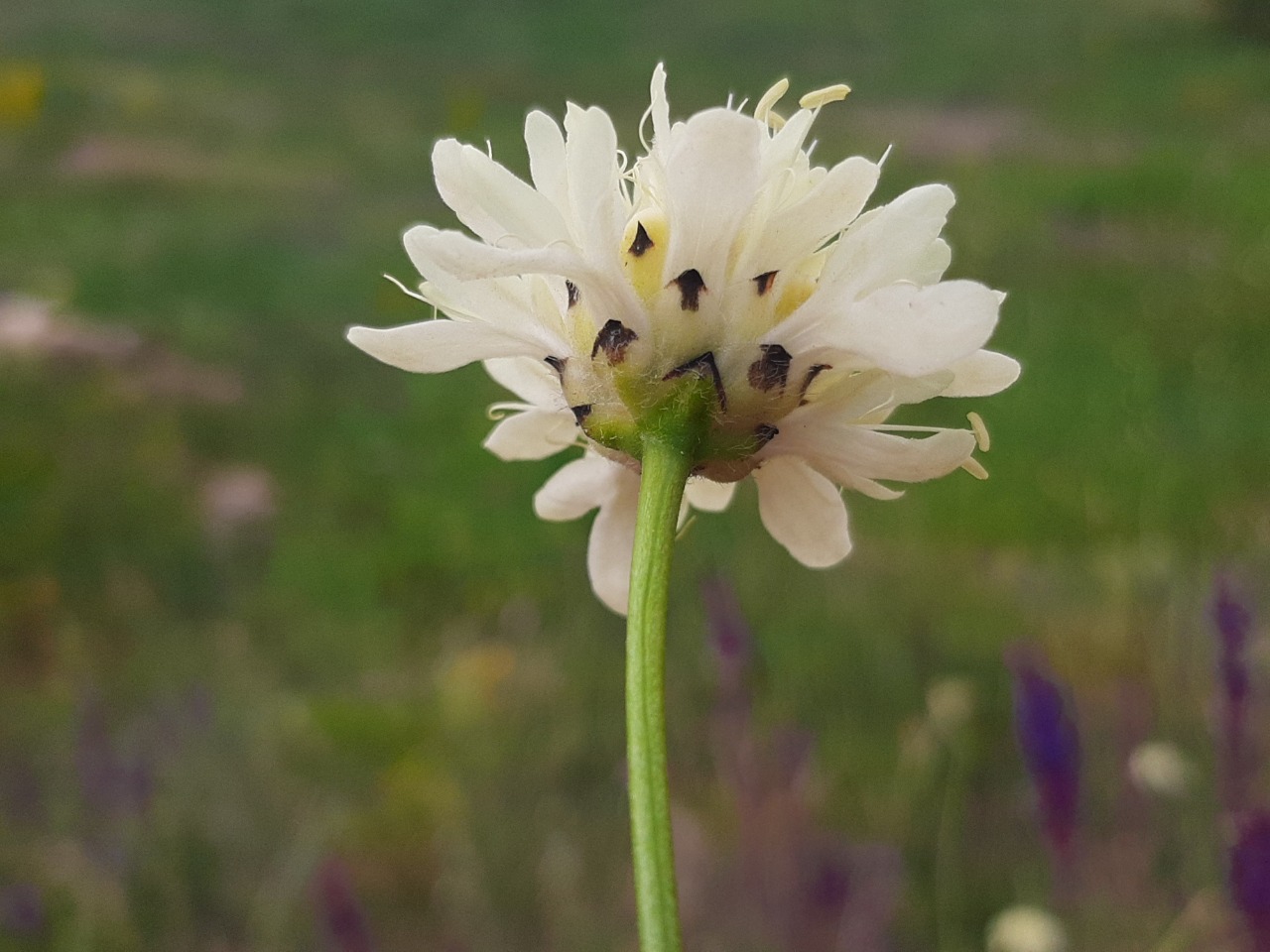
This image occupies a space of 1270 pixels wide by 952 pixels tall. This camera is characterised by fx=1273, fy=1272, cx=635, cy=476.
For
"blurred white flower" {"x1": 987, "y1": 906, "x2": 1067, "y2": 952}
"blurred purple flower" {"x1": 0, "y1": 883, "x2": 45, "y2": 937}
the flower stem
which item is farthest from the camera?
"blurred purple flower" {"x1": 0, "y1": 883, "x2": 45, "y2": 937}

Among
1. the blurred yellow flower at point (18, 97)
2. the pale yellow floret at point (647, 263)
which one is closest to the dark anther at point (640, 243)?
the pale yellow floret at point (647, 263)

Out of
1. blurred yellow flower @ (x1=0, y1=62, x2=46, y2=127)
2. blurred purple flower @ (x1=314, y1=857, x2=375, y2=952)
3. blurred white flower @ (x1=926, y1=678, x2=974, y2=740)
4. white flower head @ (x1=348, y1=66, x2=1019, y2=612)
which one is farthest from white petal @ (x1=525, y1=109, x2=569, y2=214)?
blurred yellow flower @ (x1=0, y1=62, x2=46, y2=127)

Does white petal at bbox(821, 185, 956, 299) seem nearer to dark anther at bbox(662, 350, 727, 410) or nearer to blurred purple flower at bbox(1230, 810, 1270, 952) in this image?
dark anther at bbox(662, 350, 727, 410)

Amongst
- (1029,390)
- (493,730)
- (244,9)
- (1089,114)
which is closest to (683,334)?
(493,730)

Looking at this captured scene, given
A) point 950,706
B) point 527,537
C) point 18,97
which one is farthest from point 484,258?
point 18,97

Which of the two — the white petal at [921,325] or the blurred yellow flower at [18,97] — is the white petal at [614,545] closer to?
the white petal at [921,325]

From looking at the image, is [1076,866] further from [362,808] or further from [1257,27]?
[1257,27]
